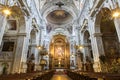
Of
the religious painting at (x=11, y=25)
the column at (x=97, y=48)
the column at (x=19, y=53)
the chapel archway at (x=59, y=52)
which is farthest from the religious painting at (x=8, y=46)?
the chapel archway at (x=59, y=52)

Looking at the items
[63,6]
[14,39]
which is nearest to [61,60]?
[63,6]

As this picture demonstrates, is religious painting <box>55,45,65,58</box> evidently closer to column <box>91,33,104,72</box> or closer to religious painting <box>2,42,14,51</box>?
religious painting <box>2,42,14,51</box>

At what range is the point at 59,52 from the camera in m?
29.1

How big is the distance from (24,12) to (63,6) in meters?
12.6

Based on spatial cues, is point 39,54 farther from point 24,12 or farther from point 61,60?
point 61,60

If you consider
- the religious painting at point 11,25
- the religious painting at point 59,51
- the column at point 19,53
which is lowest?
the column at point 19,53

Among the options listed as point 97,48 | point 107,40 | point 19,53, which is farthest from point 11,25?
point 107,40

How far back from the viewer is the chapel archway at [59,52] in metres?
26.8

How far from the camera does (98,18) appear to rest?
451 inches

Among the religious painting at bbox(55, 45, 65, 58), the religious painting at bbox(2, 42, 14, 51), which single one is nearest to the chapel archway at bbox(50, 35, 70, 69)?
the religious painting at bbox(55, 45, 65, 58)

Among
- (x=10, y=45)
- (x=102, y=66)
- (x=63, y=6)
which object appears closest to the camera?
(x=102, y=66)

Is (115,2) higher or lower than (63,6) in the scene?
lower

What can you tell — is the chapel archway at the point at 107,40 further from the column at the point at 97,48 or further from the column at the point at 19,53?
the column at the point at 19,53

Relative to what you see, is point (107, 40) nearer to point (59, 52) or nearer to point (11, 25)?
point (11, 25)
